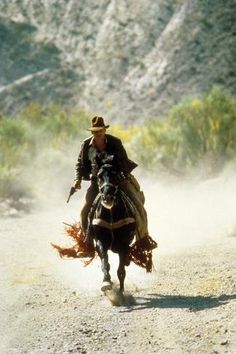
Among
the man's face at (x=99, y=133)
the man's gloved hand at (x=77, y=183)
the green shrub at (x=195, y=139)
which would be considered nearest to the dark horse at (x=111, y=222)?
the man's face at (x=99, y=133)

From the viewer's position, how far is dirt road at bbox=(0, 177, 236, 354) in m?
7.47

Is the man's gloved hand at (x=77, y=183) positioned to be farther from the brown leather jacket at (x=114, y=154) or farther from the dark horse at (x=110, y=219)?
the dark horse at (x=110, y=219)

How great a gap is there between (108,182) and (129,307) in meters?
1.46

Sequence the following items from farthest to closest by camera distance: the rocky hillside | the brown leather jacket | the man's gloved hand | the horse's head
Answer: the rocky hillside → the man's gloved hand → the brown leather jacket → the horse's head

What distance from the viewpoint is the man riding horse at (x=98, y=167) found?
375 inches

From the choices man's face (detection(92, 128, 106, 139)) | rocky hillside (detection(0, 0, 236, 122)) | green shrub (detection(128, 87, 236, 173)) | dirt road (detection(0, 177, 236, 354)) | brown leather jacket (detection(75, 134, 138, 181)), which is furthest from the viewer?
rocky hillside (detection(0, 0, 236, 122))

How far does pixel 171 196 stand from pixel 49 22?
2274 centimetres

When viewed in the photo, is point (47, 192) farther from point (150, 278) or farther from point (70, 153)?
point (150, 278)

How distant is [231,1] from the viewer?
39.5 metres

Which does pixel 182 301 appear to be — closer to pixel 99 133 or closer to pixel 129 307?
pixel 129 307

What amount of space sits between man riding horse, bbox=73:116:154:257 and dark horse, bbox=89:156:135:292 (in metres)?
0.16

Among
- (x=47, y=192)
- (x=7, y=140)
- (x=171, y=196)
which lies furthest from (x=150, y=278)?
(x=7, y=140)

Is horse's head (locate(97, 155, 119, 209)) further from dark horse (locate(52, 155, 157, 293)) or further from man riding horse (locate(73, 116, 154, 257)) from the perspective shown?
man riding horse (locate(73, 116, 154, 257))

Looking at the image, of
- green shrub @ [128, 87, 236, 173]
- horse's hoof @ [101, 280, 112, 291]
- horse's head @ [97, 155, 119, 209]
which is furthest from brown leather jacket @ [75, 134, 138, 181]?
green shrub @ [128, 87, 236, 173]
